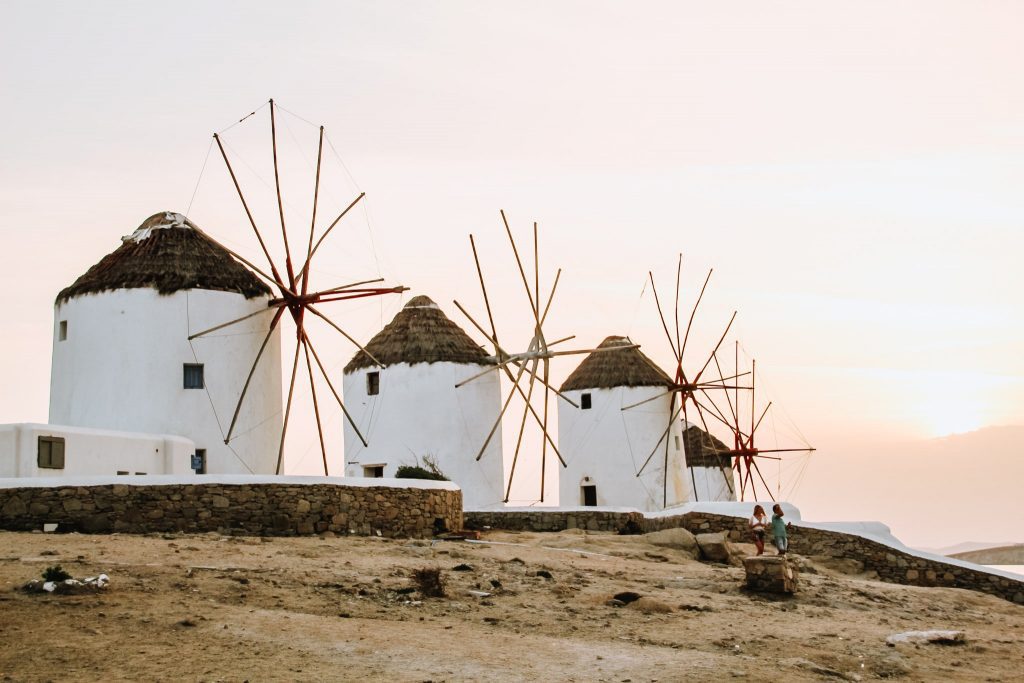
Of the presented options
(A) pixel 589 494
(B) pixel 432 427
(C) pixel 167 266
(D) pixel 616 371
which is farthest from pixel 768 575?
(D) pixel 616 371

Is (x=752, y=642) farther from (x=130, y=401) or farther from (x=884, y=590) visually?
(x=130, y=401)

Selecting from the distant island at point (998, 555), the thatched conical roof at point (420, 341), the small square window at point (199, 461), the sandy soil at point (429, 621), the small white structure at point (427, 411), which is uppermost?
the thatched conical roof at point (420, 341)

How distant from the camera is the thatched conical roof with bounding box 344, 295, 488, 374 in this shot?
88.5 feet

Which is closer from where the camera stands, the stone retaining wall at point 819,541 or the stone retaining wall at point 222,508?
the stone retaining wall at point 222,508

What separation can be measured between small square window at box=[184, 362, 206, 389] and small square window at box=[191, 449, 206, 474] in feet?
3.70

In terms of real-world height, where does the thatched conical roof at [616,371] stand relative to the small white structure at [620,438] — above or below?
above

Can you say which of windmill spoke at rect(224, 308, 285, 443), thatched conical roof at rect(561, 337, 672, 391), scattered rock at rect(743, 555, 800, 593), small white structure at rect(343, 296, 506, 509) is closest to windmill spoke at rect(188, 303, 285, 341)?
windmill spoke at rect(224, 308, 285, 443)

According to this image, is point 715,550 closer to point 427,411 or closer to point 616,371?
point 427,411

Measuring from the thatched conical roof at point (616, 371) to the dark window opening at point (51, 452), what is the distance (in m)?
16.4

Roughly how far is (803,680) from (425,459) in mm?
17364

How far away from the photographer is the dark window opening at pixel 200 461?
2038cm

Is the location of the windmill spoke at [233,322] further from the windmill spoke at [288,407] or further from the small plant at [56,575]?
the small plant at [56,575]

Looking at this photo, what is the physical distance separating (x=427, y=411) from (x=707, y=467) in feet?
43.7

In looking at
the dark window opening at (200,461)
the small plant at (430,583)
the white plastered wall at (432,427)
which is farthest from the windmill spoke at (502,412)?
the small plant at (430,583)
